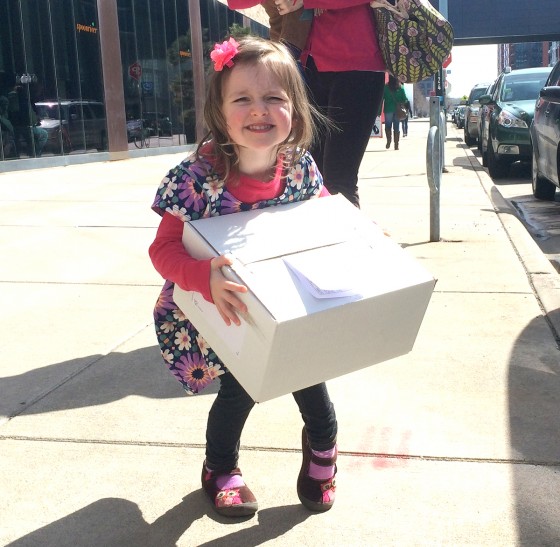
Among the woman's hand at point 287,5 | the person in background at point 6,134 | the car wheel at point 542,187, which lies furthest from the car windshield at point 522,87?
the woman's hand at point 287,5

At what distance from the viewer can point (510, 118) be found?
443 inches

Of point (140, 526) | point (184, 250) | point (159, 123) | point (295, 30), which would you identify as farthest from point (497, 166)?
point (159, 123)

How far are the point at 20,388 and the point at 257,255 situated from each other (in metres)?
1.62

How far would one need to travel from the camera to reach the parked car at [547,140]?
23.9 feet

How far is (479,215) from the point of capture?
741 centimetres

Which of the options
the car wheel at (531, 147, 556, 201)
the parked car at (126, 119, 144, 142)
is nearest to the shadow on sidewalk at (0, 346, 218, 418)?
the car wheel at (531, 147, 556, 201)

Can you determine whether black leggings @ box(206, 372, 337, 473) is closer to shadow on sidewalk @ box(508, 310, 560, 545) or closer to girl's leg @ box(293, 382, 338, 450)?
girl's leg @ box(293, 382, 338, 450)

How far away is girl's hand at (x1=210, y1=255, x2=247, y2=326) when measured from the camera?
1.85m

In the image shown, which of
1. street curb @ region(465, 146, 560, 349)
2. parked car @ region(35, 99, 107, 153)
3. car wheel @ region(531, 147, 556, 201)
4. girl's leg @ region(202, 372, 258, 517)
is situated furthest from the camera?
parked car @ region(35, 99, 107, 153)

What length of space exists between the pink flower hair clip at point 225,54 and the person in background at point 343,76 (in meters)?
1.16

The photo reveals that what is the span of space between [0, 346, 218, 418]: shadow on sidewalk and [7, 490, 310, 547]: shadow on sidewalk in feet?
2.59

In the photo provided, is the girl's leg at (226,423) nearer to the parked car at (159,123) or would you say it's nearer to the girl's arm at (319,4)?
the girl's arm at (319,4)

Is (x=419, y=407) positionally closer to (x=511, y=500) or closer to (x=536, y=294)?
(x=511, y=500)

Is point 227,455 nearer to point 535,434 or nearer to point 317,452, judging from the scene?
point 317,452
